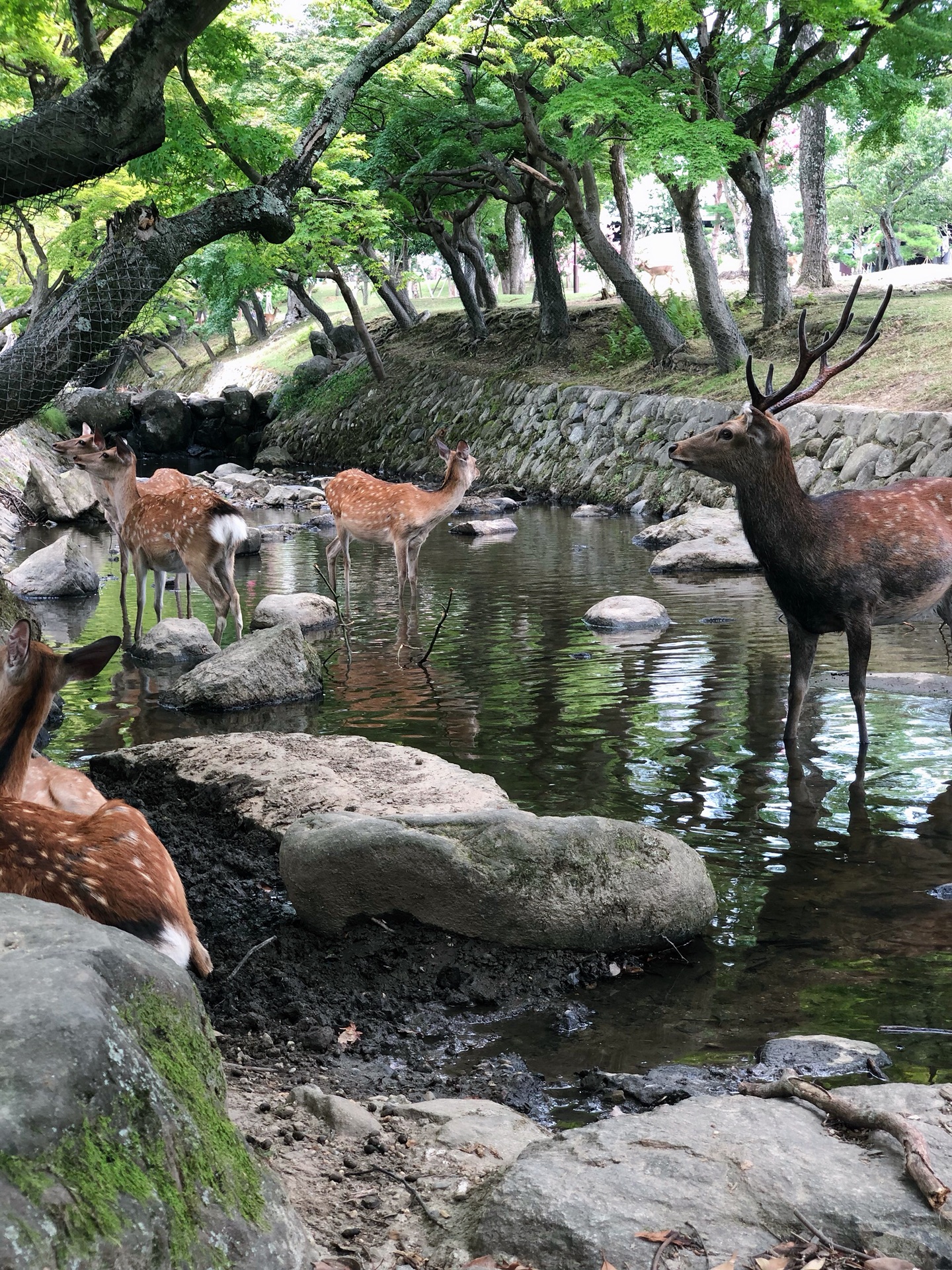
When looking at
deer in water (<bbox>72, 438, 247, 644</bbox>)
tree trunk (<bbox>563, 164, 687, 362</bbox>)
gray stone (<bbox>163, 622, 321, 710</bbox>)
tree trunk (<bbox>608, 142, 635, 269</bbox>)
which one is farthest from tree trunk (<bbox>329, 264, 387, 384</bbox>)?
gray stone (<bbox>163, 622, 321, 710</bbox>)

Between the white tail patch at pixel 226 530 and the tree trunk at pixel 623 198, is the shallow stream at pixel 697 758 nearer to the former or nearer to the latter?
the white tail patch at pixel 226 530

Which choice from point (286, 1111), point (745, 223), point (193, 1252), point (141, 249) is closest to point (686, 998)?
point (286, 1111)

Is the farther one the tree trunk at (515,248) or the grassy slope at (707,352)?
the tree trunk at (515,248)

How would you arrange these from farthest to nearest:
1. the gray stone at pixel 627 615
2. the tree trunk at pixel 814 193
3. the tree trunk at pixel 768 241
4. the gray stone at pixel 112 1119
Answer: the tree trunk at pixel 814 193
the tree trunk at pixel 768 241
the gray stone at pixel 627 615
the gray stone at pixel 112 1119

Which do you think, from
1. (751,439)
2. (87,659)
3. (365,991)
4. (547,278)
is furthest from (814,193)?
(87,659)

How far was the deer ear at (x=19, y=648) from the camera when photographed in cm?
362

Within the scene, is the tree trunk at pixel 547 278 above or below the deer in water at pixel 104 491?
above

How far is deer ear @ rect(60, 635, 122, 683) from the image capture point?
3.60 metres

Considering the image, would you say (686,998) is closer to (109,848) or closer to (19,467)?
(109,848)

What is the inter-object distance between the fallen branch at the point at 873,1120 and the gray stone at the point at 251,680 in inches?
243

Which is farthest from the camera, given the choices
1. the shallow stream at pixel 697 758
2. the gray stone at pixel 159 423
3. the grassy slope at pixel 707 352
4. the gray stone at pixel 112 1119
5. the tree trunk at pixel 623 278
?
the gray stone at pixel 159 423

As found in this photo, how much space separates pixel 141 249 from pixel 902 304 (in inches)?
755

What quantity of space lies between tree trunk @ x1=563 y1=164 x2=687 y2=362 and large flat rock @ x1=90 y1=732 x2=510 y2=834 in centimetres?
1807

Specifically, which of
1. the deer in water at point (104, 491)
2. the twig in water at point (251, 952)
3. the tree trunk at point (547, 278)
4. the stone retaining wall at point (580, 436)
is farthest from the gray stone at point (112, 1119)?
the tree trunk at point (547, 278)
